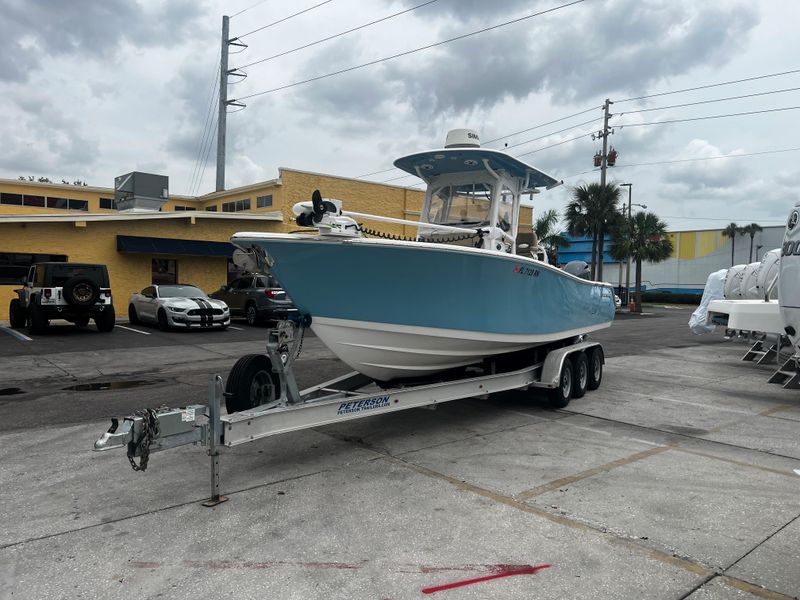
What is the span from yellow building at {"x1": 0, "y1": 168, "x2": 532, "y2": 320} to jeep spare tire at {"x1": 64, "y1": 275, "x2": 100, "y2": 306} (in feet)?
18.0

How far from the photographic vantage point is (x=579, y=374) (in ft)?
28.0

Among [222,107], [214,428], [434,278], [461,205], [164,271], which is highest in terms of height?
[222,107]

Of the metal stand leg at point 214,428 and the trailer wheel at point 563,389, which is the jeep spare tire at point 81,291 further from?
the metal stand leg at point 214,428

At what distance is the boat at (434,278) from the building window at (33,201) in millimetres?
28164

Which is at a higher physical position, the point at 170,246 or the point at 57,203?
the point at 57,203

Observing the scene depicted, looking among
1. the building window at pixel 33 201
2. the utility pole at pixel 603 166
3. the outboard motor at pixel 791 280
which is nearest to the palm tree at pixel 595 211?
the utility pole at pixel 603 166

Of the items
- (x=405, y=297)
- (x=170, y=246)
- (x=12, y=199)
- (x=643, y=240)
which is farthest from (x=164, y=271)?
(x=643, y=240)

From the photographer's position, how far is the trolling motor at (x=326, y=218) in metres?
5.12

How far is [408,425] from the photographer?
681 centimetres

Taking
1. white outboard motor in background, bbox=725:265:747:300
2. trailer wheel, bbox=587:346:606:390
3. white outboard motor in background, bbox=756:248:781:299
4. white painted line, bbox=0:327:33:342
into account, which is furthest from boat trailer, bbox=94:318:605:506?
white painted line, bbox=0:327:33:342

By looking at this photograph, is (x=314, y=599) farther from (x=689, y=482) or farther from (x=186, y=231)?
(x=186, y=231)

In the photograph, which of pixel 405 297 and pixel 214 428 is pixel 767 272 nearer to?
pixel 405 297

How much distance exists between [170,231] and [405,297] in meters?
19.1

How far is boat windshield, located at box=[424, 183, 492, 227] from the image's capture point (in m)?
7.89
